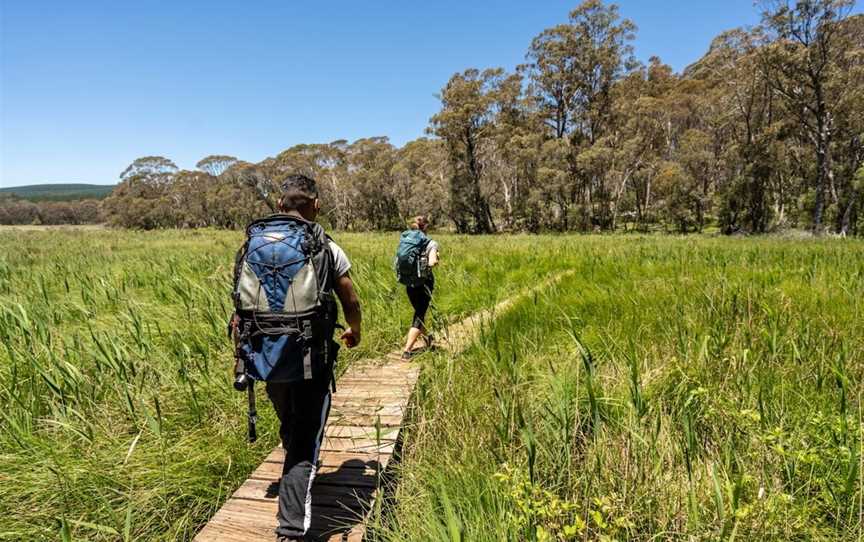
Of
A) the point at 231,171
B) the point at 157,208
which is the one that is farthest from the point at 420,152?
the point at 157,208

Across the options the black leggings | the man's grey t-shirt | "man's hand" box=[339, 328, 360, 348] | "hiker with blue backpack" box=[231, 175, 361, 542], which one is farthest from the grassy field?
the man's grey t-shirt

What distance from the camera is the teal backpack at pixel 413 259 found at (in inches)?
181

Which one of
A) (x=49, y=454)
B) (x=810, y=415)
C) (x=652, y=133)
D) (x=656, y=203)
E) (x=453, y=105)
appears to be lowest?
(x=49, y=454)

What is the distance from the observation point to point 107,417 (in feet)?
9.66

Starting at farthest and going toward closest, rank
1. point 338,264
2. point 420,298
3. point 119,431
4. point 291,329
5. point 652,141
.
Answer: point 652,141 → point 420,298 → point 119,431 → point 338,264 → point 291,329

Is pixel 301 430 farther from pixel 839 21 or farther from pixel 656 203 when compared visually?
pixel 656 203

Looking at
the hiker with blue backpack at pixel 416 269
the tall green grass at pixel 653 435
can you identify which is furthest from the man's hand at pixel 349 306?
the hiker with blue backpack at pixel 416 269

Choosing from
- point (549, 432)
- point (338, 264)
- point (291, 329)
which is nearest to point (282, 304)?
point (291, 329)

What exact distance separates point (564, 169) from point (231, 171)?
187ft

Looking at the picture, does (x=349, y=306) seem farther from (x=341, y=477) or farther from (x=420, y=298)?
(x=420, y=298)

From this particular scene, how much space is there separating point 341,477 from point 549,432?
1347mm

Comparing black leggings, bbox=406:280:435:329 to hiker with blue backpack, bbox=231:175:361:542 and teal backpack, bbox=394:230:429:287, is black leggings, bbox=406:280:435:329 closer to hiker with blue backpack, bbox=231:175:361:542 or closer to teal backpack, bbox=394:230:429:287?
teal backpack, bbox=394:230:429:287

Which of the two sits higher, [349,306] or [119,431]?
[349,306]

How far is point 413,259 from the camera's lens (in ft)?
15.1
